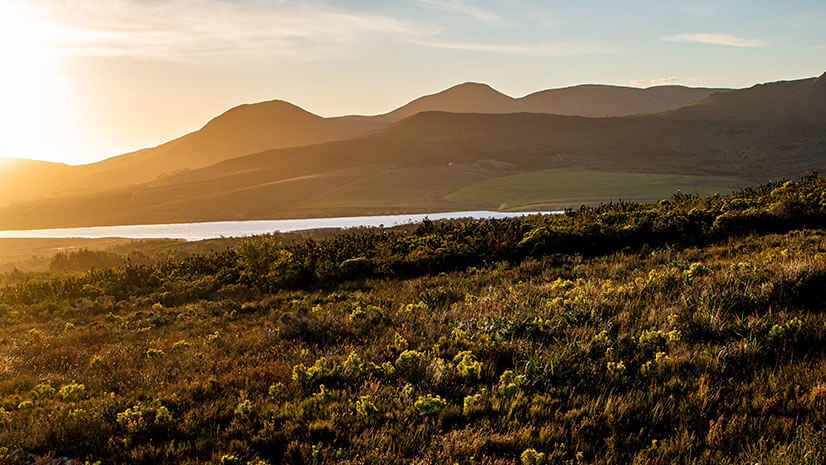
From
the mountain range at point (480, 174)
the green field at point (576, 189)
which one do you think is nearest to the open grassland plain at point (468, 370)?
the green field at point (576, 189)

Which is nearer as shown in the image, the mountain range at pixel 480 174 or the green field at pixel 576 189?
the green field at pixel 576 189

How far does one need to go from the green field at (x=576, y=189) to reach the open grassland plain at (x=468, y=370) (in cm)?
6491

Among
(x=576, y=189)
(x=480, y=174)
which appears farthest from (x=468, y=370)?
(x=480, y=174)

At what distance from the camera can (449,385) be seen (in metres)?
7.59

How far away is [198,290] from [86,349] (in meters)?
7.23

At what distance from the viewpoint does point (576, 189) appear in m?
95.6

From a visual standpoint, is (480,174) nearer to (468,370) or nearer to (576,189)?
(576,189)

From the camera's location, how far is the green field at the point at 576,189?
3253 inches

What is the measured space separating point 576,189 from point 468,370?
92962mm

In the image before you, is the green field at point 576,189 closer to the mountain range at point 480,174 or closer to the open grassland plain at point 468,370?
the mountain range at point 480,174

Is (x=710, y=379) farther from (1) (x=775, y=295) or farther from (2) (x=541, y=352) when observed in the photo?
(1) (x=775, y=295)

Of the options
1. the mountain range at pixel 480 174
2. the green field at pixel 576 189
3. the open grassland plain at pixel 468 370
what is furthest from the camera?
the mountain range at pixel 480 174

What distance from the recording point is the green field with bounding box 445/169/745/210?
8262 cm

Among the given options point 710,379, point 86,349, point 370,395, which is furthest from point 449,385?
point 86,349
